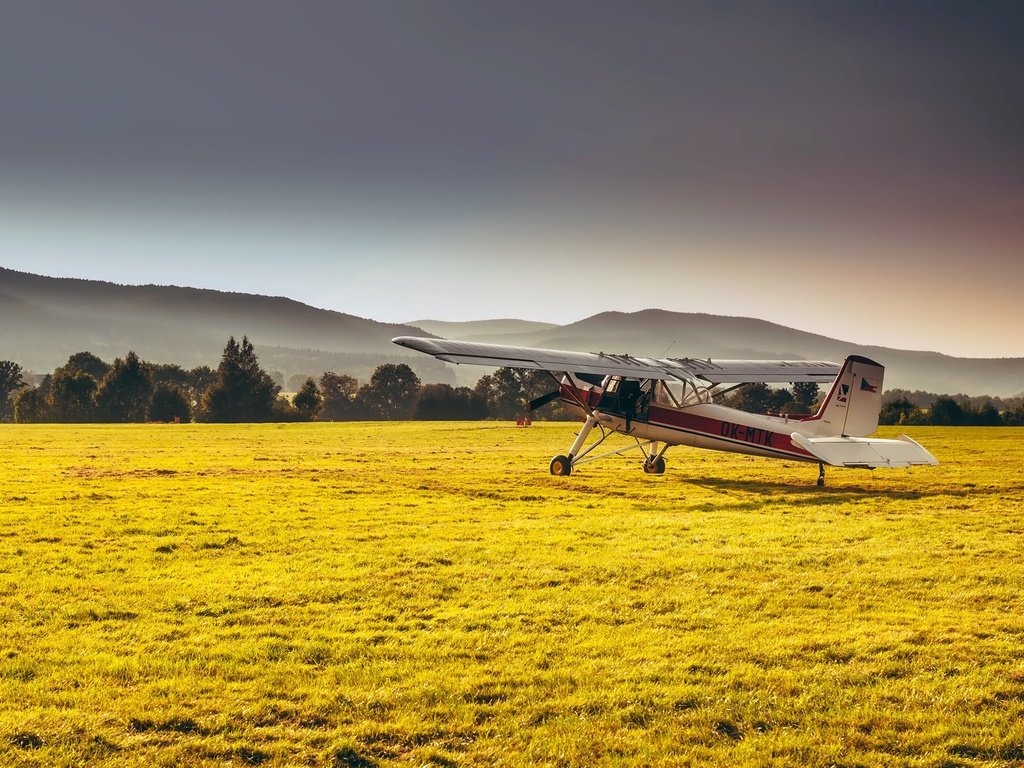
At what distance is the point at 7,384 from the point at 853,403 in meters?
119

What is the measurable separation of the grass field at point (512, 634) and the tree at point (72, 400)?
248ft

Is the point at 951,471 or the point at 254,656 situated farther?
the point at 951,471

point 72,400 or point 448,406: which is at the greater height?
point 448,406

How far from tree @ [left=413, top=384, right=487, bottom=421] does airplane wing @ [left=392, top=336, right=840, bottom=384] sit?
59.8 metres

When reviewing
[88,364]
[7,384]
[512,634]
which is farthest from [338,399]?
[512,634]

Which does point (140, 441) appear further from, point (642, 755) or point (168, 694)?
point (642, 755)

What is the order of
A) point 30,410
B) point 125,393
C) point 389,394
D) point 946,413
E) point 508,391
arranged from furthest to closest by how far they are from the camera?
point 389,394 → point 508,391 → point 125,393 → point 30,410 → point 946,413

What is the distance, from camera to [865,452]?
1541 centimetres

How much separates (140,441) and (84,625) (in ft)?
110

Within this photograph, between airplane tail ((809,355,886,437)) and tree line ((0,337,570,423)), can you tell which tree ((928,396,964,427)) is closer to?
tree line ((0,337,570,423))

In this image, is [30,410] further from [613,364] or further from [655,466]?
[613,364]

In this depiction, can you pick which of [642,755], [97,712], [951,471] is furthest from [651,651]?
[951,471]

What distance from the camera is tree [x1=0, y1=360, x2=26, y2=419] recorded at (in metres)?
106

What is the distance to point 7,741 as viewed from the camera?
15.6 feet
